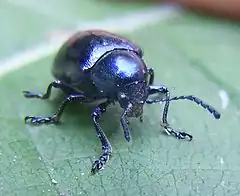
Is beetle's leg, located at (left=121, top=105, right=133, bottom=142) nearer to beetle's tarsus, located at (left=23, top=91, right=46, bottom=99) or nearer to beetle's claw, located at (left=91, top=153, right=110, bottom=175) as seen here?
beetle's claw, located at (left=91, top=153, right=110, bottom=175)

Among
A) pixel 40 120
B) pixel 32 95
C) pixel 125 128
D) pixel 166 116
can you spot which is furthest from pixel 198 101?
pixel 32 95

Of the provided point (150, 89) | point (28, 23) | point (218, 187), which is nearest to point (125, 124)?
point (150, 89)

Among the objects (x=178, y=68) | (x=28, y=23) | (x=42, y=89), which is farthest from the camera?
(x=28, y=23)

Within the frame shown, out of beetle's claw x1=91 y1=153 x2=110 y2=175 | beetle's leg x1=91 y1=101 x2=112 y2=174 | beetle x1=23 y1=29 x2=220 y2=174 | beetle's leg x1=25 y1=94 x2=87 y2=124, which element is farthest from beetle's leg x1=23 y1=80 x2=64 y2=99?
beetle's claw x1=91 y1=153 x2=110 y2=175

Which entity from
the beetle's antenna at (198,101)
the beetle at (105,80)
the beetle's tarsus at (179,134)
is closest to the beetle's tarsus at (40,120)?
the beetle at (105,80)

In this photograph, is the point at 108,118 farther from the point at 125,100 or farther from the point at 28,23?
the point at 28,23

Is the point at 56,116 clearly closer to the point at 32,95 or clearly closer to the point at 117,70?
the point at 32,95

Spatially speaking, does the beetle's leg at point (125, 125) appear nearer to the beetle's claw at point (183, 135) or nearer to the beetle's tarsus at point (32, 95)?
the beetle's claw at point (183, 135)
